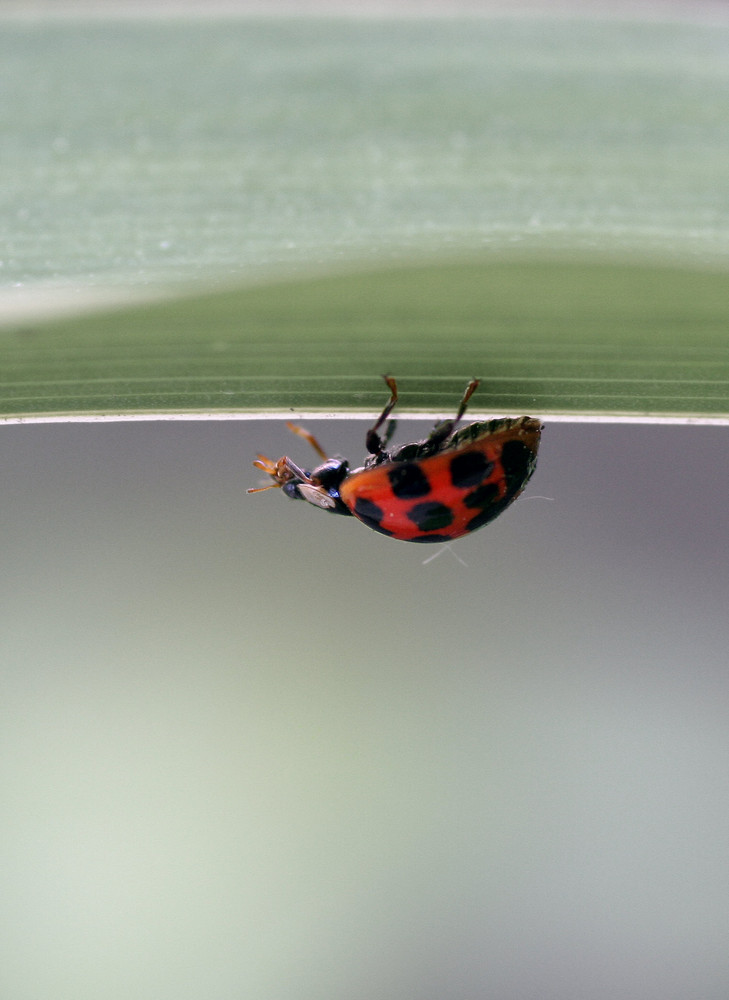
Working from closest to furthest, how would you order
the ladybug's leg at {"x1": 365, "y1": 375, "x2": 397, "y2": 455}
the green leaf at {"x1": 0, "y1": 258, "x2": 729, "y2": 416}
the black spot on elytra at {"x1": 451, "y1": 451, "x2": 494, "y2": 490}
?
the green leaf at {"x1": 0, "y1": 258, "x2": 729, "y2": 416}, the ladybug's leg at {"x1": 365, "y1": 375, "x2": 397, "y2": 455}, the black spot on elytra at {"x1": 451, "y1": 451, "x2": 494, "y2": 490}

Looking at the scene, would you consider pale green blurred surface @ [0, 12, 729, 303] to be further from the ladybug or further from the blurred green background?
the blurred green background

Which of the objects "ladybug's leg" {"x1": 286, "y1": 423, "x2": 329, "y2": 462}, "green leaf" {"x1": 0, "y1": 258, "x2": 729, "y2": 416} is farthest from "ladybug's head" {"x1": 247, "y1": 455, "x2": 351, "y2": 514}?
"green leaf" {"x1": 0, "y1": 258, "x2": 729, "y2": 416}

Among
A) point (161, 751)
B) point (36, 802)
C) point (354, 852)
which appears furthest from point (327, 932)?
point (36, 802)

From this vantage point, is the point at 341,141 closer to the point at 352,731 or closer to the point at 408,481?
the point at 408,481

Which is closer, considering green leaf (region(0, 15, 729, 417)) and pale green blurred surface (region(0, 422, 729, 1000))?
green leaf (region(0, 15, 729, 417))

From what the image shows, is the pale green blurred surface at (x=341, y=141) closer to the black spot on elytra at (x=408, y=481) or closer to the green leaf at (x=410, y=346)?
the green leaf at (x=410, y=346)

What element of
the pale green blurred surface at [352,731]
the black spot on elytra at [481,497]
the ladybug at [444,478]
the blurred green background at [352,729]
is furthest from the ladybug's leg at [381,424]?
the pale green blurred surface at [352,731]

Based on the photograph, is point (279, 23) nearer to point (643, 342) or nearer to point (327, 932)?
point (643, 342)
